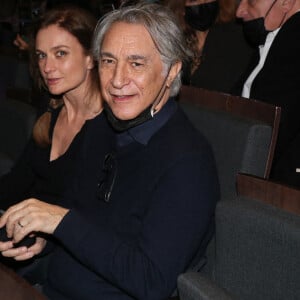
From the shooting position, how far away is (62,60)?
2.22m

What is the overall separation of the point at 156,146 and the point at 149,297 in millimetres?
360

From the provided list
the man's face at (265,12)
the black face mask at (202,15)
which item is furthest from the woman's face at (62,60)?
the black face mask at (202,15)

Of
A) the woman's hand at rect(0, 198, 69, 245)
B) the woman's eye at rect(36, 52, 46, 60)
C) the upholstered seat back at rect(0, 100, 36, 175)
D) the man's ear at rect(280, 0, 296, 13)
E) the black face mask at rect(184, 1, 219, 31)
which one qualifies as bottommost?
the upholstered seat back at rect(0, 100, 36, 175)

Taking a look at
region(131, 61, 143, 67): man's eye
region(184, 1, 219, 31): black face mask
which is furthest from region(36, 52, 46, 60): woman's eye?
region(184, 1, 219, 31): black face mask

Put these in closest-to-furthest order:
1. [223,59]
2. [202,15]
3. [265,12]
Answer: [265,12] → [223,59] → [202,15]

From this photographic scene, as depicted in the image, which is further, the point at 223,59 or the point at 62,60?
the point at 223,59

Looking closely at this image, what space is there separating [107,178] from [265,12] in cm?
116

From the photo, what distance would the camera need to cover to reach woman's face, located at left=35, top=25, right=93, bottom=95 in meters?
2.20

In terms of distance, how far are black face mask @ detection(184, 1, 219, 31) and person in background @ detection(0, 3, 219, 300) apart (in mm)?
1405

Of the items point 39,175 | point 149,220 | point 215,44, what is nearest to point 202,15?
point 215,44

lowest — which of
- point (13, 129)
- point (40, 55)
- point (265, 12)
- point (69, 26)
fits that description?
point (13, 129)

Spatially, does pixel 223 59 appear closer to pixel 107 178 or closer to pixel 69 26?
pixel 69 26

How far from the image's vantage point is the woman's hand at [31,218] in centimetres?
135

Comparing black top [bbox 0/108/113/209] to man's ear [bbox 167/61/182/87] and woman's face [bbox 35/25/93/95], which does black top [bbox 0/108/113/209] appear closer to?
woman's face [bbox 35/25/93/95]
